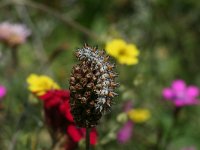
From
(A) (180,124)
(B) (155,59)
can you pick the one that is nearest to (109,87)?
(A) (180,124)

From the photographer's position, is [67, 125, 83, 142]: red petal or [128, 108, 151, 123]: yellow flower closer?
[67, 125, 83, 142]: red petal

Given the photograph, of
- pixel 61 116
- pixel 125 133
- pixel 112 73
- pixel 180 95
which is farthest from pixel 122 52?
pixel 112 73

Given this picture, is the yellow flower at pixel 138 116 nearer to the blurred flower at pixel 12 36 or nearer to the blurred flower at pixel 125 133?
the blurred flower at pixel 125 133

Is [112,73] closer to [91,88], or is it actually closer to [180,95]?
[91,88]

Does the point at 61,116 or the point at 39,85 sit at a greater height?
the point at 39,85

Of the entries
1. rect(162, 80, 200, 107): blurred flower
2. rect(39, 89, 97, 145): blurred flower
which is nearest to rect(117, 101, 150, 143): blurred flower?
rect(162, 80, 200, 107): blurred flower

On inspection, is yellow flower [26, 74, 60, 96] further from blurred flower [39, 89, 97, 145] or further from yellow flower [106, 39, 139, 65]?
yellow flower [106, 39, 139, 65]

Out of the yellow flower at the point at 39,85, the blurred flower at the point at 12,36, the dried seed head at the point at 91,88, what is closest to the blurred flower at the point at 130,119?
the blurred flower at the point at 12,36
